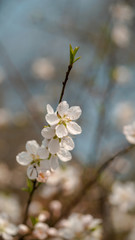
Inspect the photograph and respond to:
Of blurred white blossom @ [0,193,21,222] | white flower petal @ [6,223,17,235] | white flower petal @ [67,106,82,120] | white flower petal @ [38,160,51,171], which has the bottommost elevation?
white flower petal @ [6,223,17,235]

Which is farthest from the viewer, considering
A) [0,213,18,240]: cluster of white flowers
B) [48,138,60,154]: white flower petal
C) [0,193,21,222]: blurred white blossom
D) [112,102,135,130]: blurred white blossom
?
[112,102,135,130]: blurred white blossom

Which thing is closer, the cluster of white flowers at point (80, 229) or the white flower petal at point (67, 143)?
the white flower petal at point (67, 143)

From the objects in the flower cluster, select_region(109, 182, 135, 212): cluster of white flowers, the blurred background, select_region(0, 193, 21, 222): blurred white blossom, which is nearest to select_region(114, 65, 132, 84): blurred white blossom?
the blurred background

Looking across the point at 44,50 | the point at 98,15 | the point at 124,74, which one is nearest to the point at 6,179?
the point at 124,74

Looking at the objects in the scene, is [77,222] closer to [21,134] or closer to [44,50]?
→ [21,134]

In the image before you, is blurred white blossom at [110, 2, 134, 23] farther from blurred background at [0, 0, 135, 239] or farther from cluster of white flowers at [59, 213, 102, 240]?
cluster of white flowers at [59, 213, 102, 240]

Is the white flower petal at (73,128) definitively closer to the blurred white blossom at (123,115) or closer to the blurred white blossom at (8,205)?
the blurred white blossom at (8,205)

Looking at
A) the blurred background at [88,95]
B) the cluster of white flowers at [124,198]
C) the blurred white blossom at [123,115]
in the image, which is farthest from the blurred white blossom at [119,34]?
the cluster of white flowers at [124,198]

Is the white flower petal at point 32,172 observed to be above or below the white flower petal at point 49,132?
below

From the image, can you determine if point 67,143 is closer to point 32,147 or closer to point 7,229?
point 32,147
